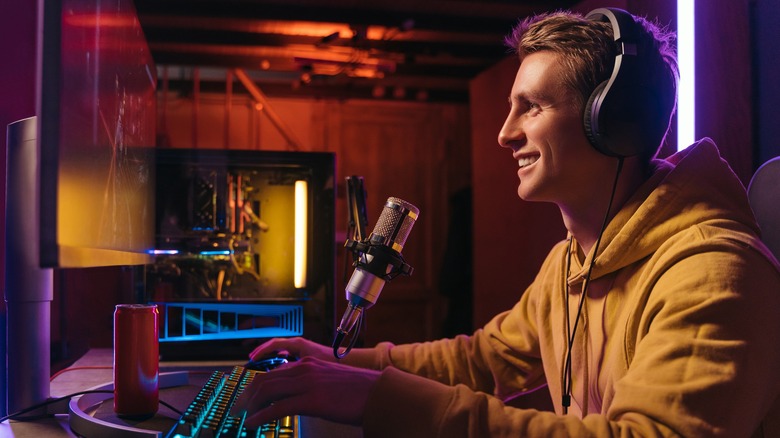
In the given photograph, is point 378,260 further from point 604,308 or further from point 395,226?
point 604,308

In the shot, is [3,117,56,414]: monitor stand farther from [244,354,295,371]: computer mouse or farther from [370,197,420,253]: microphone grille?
[370,197,420,253]: microphone grille

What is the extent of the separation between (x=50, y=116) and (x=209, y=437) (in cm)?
44

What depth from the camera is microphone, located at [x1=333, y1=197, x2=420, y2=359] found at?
0.98m

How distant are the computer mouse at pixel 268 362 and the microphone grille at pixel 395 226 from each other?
0.45 m

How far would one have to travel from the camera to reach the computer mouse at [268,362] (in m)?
1.30

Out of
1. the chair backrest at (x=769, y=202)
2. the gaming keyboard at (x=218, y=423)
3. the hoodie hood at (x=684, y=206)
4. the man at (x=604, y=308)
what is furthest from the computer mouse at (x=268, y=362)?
the chair backrest at (x=769, y=202)

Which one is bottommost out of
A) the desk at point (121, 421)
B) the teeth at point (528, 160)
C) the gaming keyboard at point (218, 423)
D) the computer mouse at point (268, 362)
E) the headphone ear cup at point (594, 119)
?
the desk at point (121, 421)

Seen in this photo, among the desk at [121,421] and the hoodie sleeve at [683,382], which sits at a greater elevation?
the hoodie sleeve at [683,382]

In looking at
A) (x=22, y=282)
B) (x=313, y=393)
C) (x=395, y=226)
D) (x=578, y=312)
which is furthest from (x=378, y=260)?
(x=22, y=282)

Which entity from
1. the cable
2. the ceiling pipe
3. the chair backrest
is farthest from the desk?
the ceiling pipe

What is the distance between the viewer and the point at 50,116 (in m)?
0.65

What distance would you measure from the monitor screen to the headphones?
758 mm

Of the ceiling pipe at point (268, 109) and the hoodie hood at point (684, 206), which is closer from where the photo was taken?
the hoodie hood at point (684, 206)

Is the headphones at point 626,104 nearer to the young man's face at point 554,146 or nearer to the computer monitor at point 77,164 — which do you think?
the young man's face at point 554,146
